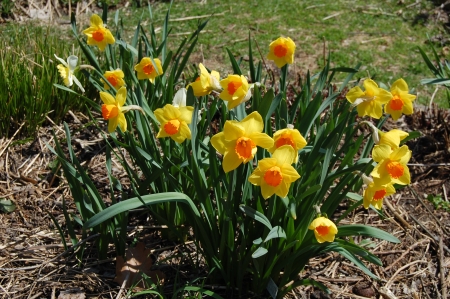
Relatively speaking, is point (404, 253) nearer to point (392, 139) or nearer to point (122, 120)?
point (392, 139)

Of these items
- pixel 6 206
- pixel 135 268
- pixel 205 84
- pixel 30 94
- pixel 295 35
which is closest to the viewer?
pixel 205 84

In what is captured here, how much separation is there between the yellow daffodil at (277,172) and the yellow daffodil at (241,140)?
0.17ft

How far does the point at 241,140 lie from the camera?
165 cm

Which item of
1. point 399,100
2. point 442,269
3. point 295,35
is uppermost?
point 399,100

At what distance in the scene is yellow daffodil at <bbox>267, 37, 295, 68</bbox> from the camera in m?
2.10

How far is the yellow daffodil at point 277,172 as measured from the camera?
1.63 meters

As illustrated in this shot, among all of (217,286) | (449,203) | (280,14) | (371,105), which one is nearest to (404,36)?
(280,14)

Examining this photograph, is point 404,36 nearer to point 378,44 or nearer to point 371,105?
point 378,44

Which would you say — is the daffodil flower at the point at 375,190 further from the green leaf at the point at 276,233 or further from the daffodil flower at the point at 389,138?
the green leaf at the point at 276,233

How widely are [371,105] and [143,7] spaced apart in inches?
145

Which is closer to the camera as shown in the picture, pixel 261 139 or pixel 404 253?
pixel 261 139

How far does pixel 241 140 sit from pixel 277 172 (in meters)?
0.15

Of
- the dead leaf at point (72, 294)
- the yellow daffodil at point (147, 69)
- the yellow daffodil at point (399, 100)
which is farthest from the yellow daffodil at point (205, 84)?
the dead leaf at point (72, 294)

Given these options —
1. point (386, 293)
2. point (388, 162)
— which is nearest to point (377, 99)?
point (388, 162)
